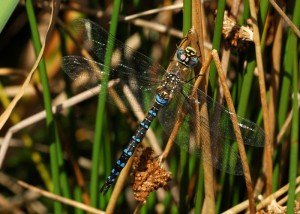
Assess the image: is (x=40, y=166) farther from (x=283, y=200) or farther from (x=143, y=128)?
(x=283, y=200)

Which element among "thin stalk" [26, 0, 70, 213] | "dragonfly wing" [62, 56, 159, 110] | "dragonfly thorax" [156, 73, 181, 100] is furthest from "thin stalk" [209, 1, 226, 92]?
"thin stalk" [26, 0, 70, 213]

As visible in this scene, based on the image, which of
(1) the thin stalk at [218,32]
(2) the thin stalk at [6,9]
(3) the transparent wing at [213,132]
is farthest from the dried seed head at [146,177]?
(2) the thin stalk at [6,9]

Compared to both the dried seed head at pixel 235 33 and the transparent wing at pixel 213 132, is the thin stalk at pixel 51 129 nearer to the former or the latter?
the transparent wing at pixel 213 132

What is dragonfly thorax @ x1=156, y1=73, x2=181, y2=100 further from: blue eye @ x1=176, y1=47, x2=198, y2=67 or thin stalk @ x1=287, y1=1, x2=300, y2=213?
thin stalk @ x1=287, y1=1, x2=300, y2=213

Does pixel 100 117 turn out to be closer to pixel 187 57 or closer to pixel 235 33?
pixel 187 57

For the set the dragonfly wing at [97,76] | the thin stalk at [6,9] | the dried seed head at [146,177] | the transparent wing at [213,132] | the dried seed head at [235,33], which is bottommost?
the dried seed head at [146,177]
